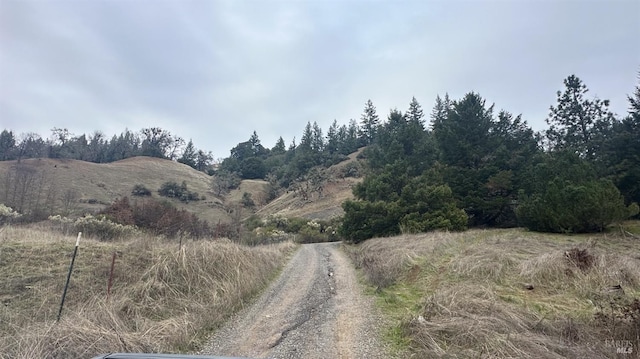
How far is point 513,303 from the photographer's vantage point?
271 inches

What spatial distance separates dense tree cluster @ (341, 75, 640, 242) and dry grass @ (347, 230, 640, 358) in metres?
9.14

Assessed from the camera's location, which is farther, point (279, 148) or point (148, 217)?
point (279, 148)

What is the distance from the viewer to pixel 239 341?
6.40 meters

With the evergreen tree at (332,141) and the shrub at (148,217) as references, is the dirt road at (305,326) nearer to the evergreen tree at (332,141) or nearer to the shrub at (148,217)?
the shrub at (148,217)

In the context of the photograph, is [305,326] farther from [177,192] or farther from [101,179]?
[101,179]

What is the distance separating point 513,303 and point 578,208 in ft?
54.2

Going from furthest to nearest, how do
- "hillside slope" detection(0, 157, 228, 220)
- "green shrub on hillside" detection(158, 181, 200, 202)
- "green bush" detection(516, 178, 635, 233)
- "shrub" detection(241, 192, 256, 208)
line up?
"shrub" detection(241, 192, 256, 208) < "green shrub on hillside" detection(158, 181, 200, 202) < "hillside slope" detection(0, 157, 228, 220) < "green bush" detection(516, 178, 635, 233)

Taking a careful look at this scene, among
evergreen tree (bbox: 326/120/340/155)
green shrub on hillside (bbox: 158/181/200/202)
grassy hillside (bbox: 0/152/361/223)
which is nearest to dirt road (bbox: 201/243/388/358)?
grassy hillside (bbox: 0/152/361/223)

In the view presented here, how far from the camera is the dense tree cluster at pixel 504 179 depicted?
2002cm

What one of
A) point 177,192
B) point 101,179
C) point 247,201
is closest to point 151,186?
point 177,192

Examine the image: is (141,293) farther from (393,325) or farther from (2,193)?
(2,193)

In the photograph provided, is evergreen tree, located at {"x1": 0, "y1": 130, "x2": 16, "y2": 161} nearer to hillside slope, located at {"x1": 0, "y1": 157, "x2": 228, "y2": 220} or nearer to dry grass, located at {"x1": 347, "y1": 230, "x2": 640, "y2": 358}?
hillside slope, located at {"x1": 0, "y1": 157, "x2": 228, "y2": 220}

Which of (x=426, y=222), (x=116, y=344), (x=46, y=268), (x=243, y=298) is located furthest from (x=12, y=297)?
(x=426, y=222)

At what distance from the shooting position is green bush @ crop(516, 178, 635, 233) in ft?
61.4
